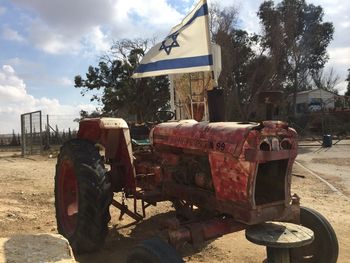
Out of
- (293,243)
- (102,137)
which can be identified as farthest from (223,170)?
(102,137)

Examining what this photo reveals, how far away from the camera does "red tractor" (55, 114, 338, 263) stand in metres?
4.20

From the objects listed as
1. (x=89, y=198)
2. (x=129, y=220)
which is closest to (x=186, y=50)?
(x=129, y=220)

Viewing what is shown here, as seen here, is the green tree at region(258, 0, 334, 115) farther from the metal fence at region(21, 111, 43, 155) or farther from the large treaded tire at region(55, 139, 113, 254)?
the large treaded tire at region(55, 139, 113, 254)

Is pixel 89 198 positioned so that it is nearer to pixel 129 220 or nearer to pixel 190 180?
pixel 190 180

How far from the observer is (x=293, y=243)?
3982 millimetres

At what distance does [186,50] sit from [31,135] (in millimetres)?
15608

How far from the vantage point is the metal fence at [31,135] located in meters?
21.7

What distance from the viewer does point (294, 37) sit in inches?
1639

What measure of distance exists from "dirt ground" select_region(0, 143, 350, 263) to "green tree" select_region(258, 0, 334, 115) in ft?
90.2

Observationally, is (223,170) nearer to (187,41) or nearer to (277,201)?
(277,201)

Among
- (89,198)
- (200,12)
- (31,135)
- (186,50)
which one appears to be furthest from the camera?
(31,135)

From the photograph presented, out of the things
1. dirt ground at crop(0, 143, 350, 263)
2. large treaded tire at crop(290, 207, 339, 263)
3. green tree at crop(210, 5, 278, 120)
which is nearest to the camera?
large treaded tire at crop(290, 207, 339, 263)

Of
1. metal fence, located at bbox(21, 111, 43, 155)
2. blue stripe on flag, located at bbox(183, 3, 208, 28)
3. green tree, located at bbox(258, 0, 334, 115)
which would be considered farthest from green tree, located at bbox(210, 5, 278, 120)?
blue stripe on flag, located at bbox(183, 3, 208, 28)

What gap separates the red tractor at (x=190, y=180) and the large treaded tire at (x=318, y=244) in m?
0.01
